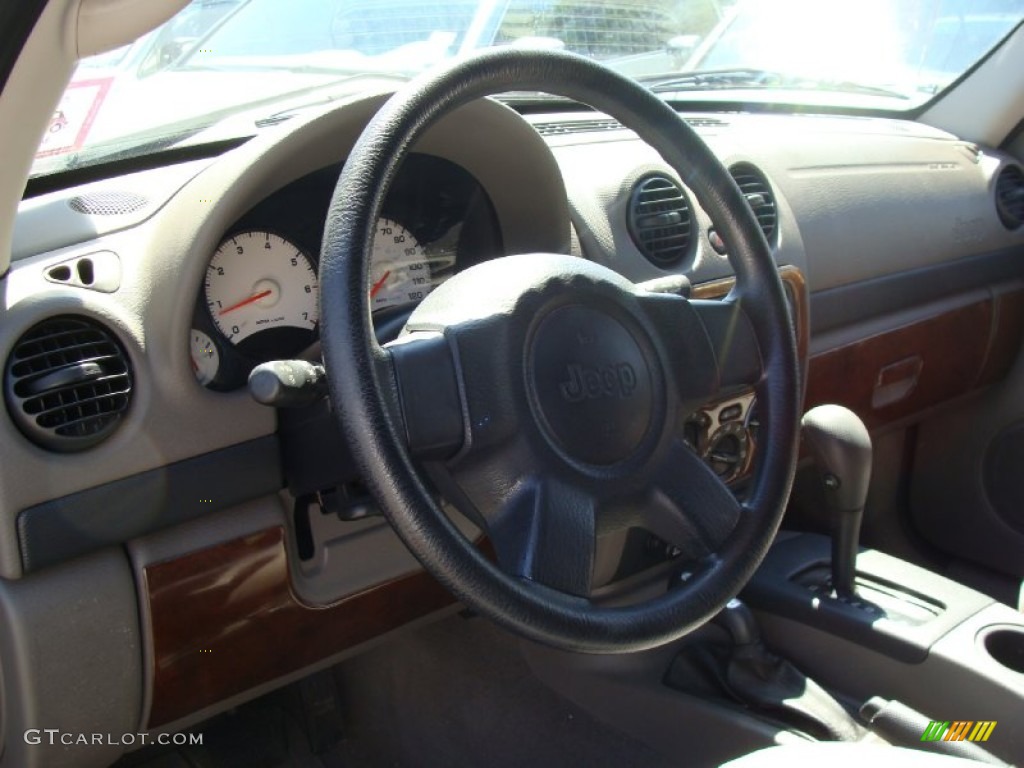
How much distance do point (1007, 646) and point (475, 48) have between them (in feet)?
4.29

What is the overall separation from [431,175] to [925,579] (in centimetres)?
118

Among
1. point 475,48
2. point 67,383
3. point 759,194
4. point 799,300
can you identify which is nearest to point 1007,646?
point 799,300

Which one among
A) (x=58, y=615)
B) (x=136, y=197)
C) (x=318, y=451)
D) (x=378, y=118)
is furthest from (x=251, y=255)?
(x=58, y=615)

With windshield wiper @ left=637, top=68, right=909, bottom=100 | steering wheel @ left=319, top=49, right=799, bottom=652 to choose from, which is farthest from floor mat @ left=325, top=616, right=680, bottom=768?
windshield wiper @ left=637, top=68, right=909, bottom=100

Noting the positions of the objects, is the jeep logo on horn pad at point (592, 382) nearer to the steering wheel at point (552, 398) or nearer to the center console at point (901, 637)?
the steering wheel at point (552, 398)

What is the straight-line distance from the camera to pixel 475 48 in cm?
169

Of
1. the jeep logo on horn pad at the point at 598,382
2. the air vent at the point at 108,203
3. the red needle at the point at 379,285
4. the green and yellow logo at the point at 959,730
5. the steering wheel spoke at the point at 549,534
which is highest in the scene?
the air vent at the point at 108,203

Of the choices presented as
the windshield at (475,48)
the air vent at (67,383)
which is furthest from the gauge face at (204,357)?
the windshield at (475,48)

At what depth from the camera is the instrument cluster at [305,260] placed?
59.2 inches

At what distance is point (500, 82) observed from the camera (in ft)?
4.30

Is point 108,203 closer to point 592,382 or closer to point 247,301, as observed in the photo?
point 247,301

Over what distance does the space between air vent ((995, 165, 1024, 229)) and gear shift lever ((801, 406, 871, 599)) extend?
129 cm

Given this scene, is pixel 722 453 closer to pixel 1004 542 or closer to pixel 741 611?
pixel 741 611

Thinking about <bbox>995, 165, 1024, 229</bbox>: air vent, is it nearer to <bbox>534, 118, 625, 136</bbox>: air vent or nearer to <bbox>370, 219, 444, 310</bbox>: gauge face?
<bbox>534, 118, 625, 136</bbox>: air vent
